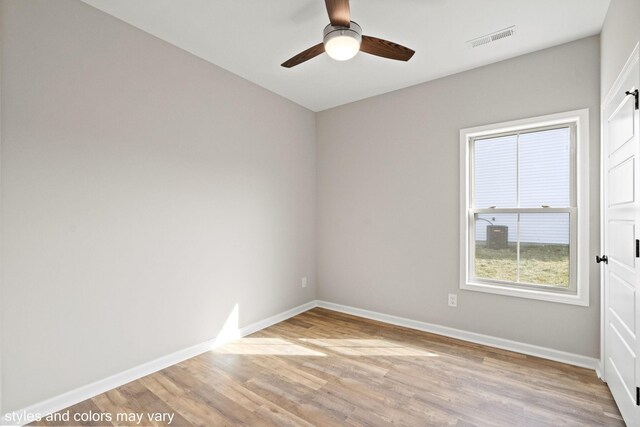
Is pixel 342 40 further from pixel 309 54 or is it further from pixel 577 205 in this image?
pixel 577 205

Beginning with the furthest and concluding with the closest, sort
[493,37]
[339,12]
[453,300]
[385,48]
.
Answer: [453,300] → [493,37] → [385,48] → [339,12]

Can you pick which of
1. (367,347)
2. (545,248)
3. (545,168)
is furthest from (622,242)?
(367,347)

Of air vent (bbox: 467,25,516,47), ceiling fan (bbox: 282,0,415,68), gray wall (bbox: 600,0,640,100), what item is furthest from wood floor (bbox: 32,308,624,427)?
air vent (bbox: 467,25,516,47)

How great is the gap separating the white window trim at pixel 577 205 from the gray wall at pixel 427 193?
0.17 ft

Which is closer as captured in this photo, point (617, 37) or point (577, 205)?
point (617, 37)

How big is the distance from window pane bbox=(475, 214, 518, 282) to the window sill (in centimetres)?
13

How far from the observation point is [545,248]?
2.76m

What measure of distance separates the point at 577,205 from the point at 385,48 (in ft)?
6.80

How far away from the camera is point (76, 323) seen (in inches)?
80.9

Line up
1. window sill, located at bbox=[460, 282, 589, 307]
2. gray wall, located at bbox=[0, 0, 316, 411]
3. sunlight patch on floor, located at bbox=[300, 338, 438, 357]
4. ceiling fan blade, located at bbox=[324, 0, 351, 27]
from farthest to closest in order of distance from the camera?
sunlight patch on floor, located at bbox=[300, 338, 438, 357] < window sill, located at bbox=[460, 282, 589, 307] < gray wall, located at bbox=[0, 0, 316, 411] < ceiling fan blade, located at bbox=[324, 0, 351, 27]

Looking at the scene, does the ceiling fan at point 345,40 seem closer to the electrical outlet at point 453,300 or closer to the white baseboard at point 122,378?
the electrical outlet at point 453,300

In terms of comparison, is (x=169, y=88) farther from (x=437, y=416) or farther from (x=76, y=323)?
(x=437, y=416)

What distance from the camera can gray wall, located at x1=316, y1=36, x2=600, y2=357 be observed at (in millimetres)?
2553

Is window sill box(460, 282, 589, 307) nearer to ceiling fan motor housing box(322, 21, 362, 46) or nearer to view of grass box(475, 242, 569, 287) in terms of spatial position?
view of grass box(475, 242, 569, 287)
